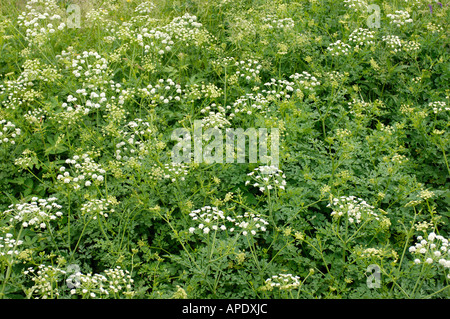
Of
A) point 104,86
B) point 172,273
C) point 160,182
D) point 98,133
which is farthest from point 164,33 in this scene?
point 172,273

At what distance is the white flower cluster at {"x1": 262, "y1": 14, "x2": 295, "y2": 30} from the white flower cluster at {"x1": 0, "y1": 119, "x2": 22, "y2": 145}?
3.45 metres

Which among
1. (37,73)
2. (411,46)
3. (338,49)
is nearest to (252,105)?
(338,49)

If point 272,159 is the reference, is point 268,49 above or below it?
above

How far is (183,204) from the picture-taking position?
3.90m

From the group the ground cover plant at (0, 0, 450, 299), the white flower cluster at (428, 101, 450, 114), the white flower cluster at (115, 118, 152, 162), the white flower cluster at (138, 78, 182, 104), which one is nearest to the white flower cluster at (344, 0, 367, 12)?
the ground cover plant at (0, 0, 450, 299)

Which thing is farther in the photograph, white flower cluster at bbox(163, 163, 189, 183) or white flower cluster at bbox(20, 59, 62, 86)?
white flower cluster at bbox(20, 59, 62, 86)

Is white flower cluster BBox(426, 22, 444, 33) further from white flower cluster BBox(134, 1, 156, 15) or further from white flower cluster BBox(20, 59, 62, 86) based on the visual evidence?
white flower cluster BBox(20, 59, 62, 86)

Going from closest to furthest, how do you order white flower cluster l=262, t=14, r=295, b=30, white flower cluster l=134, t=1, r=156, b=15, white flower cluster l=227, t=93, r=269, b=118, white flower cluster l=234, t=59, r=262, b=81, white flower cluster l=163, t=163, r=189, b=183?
white flower cluster l=163, t=163, r=189, b=183 → white flower cluster l=227, t=93, r=269, b=118 → white flower cluster l=234, t=59, r=262, b=81 → white flower cluster l=262, t=14, r=295, b=30 → white flower cluster l=134, t=1, r=156, b=15

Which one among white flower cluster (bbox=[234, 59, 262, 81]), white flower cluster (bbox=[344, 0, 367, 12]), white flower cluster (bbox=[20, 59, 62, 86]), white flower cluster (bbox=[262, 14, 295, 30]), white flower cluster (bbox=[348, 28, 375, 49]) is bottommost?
white flower cluster (bbox=[234, 59, 262, 81])

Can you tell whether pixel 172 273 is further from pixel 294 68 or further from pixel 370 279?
pixel 294 68

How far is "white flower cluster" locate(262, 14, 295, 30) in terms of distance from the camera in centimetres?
571

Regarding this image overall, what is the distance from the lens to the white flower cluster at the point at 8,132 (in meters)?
4.46

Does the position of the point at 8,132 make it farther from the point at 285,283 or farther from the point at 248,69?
the point at 285,283
